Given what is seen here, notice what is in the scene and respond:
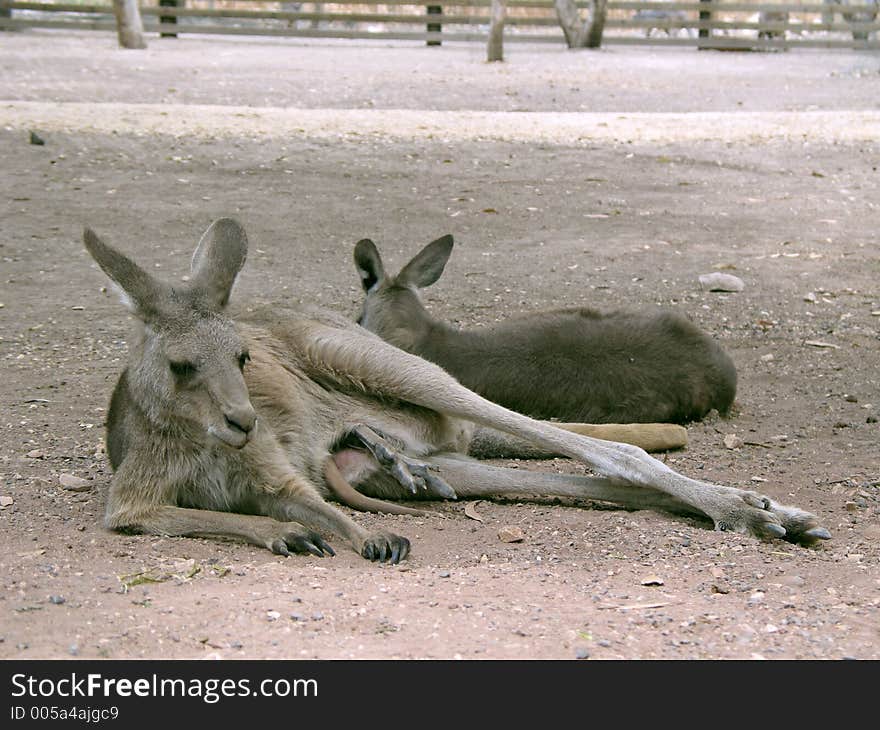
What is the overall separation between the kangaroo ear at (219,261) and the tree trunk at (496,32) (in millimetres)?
16622

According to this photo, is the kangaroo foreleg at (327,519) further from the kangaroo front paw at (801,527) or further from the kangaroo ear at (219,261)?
the kangaroo front paw at (801,527)

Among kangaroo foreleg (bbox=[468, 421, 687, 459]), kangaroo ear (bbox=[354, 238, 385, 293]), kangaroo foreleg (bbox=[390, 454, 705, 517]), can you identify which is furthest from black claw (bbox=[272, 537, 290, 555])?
kangaroo ear (bbox=[354, 238, 385, 293])

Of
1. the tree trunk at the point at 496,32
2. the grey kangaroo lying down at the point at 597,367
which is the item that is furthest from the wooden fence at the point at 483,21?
the grey kangaroo lying down at the point at 597,367

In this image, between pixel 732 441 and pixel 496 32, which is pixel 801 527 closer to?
pixel 732 441

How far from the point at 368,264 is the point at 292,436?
1.97 meters

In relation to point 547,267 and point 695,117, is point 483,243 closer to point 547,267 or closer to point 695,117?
point 547,267

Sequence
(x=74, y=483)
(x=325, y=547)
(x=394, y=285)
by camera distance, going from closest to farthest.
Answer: (x=325, y=547) < (x=74, y=483) < (x=394, y=285)

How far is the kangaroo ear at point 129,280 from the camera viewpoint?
3918mm

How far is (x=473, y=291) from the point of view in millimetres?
7621

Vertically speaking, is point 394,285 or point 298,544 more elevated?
point 394,285

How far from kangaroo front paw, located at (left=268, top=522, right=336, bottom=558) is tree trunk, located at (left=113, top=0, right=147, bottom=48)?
18237 millimetres

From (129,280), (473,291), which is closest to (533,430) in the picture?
(129,280)

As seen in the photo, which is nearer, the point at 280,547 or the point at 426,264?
the point at 280,547

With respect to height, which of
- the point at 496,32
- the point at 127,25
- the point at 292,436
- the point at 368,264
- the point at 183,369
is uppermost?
the point at 127,25
